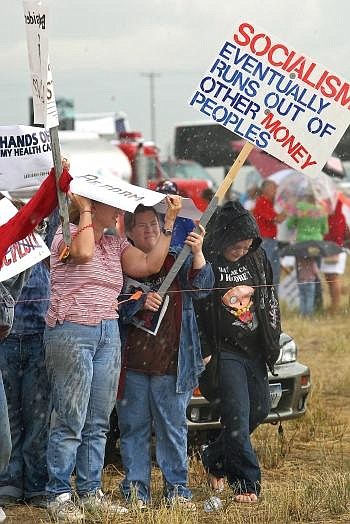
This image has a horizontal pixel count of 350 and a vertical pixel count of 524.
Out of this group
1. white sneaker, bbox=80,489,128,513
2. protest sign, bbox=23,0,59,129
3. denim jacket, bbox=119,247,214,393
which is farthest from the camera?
denim jacket, bbox=119,247,214,393

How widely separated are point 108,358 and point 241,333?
2.94ft

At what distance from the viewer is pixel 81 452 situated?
6988 mm

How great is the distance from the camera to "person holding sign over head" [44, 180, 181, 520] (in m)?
6.76

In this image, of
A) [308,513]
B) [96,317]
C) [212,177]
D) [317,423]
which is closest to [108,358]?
[96,317]

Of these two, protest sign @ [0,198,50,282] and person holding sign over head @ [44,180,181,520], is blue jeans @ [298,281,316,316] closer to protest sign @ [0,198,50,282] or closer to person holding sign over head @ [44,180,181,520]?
person holding sign over head @ [44,180,181,520]

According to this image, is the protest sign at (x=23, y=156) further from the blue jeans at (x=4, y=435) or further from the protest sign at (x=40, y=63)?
the blue jeans at (x=4, y=435)

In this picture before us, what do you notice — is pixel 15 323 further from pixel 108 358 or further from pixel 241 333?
pixel 241 333

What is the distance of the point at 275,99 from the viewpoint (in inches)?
282

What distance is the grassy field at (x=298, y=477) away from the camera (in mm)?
6723

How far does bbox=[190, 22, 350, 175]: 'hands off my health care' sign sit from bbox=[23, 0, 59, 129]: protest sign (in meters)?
1.09

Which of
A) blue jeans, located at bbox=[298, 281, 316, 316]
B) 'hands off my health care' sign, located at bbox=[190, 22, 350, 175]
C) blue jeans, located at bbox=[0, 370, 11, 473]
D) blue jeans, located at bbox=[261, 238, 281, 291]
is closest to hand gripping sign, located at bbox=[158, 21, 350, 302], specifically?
'hands off my health care' sign, located at bbox=[190, 22, 350, 175]

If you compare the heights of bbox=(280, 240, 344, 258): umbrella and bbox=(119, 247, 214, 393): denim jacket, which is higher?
bbox=(280, 240, 344, 258): umbrella

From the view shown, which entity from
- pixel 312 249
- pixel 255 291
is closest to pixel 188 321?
pixel 255 291

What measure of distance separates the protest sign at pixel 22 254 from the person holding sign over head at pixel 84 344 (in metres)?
0.12
